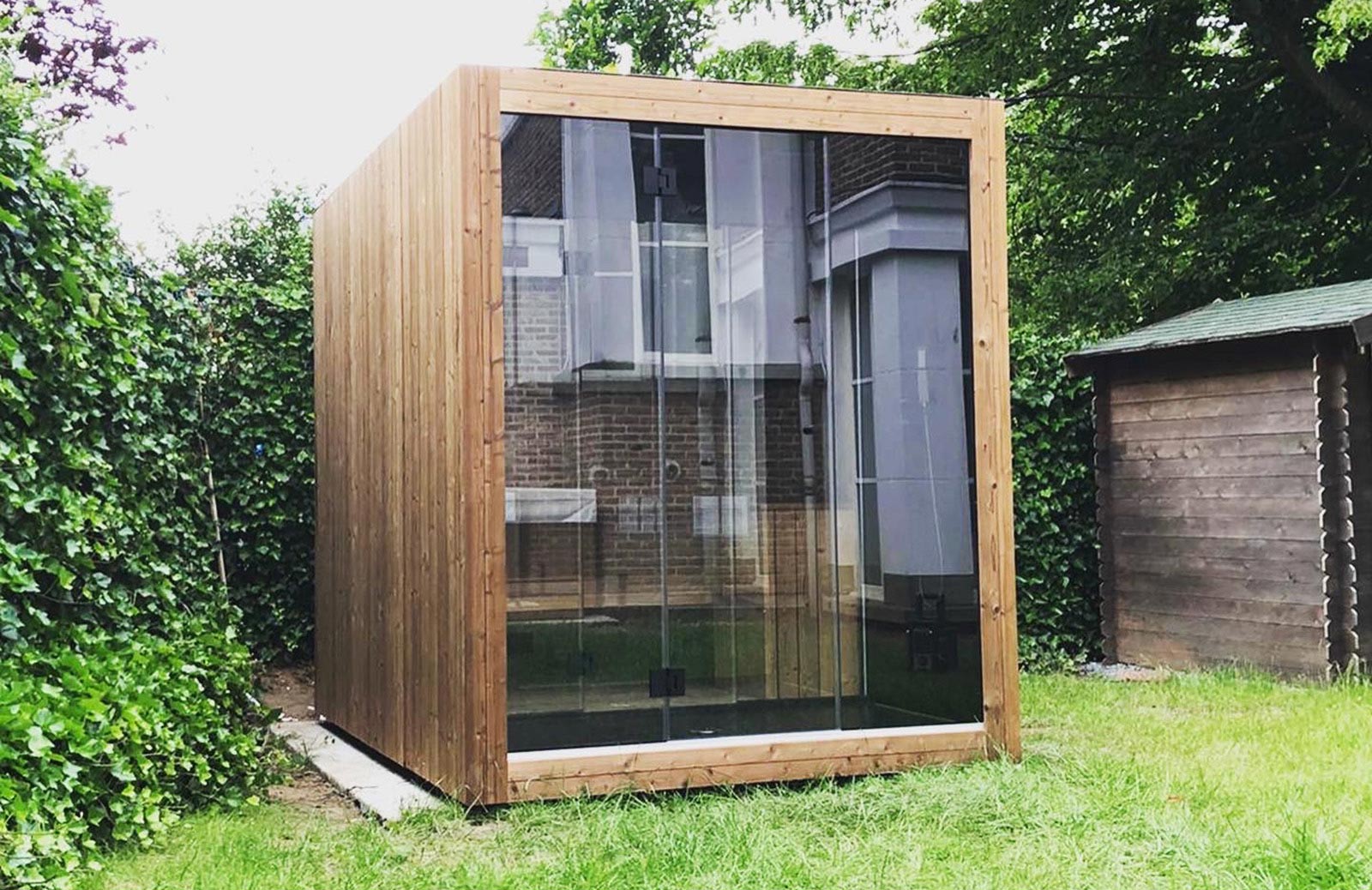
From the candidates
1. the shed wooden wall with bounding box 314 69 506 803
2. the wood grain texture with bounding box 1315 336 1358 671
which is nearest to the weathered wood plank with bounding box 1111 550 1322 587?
the wood grain texture with bounding box 1315 336 1358 671

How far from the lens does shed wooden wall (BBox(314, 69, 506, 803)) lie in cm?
493

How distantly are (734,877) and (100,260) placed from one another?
3240 mm

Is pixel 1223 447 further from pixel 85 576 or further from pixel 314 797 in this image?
pixel 85 576

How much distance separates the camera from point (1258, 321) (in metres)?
8.13

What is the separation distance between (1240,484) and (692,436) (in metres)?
4.28

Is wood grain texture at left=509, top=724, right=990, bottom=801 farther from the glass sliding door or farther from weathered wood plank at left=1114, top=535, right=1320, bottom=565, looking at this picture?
weathered wood plank at left=1114, top=535, right=1320, bottom=565

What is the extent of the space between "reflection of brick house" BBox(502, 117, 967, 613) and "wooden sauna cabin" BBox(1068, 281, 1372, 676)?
142 inches

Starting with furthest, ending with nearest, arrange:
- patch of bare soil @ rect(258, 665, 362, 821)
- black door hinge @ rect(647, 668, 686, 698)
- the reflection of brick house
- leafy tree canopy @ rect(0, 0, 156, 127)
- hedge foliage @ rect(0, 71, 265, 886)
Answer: leafy tree canopy @ rect(0, 0, 156, 127) → patch of bare soil @ rect(258, 665, 362, 821) → black door hinge @ rect(647, 668, 686, 698) → the reflection of brick house → hedge foliage @ rect(0, 71, 265, 886)

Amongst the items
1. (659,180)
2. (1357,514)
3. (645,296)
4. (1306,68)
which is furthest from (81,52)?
(1306,68)

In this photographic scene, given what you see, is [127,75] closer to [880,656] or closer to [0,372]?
[0,372]

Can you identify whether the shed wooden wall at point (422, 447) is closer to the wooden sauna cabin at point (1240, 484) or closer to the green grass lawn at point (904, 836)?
the green grass lawn at point (904, 836)

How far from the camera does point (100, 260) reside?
17.2 ft

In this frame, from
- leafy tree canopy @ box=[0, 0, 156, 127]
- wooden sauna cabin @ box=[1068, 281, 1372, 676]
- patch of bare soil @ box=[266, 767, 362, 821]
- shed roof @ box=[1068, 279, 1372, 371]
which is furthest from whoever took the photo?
leafy tree canopy @ box=[0, 0, 156, 127]

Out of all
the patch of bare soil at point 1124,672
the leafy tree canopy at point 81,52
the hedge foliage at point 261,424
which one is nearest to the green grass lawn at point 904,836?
the patch of bare soil at point 1124,672
